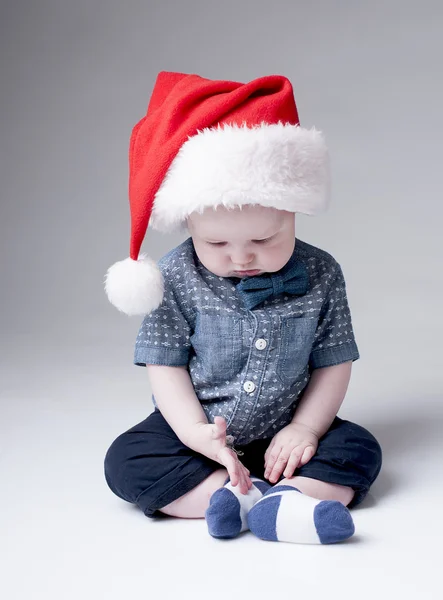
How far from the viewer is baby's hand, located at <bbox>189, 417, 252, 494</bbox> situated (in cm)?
156

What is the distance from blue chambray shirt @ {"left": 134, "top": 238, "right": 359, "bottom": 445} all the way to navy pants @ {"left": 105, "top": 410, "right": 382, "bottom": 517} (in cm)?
9

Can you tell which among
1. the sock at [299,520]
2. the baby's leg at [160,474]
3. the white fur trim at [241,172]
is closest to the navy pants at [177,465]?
the baby's leg at [160,474]

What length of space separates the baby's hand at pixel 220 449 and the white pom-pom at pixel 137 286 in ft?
0.70

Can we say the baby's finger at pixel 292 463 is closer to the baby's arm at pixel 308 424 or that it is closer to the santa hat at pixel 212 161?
the baby's arm at pixel 308 424

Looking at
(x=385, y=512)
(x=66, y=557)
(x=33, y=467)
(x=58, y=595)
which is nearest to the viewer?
(x=58, y=595)

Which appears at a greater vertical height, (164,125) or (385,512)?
(164,125)

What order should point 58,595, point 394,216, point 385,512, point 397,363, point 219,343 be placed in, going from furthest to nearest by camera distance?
point 394,216 → point 397,363 → point 219,343 → point 385,512 → point 58,595

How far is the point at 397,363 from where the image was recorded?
236 cm

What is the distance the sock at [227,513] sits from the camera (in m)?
1.50

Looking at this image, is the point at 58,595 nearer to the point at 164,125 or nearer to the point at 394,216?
the point at 164,125

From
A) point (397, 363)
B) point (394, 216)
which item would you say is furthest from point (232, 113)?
point (394, 216)

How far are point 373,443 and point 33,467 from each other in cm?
60

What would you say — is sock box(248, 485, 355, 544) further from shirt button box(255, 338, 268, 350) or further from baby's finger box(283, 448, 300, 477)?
shirt button box(255, 338, 268, 350)

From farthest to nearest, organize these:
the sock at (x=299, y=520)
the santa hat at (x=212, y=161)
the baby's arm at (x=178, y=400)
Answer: the baby's arm at (x=178, y=400)
the santa hat at (x=212, y=161)
the sock at (x=299, y=520)
